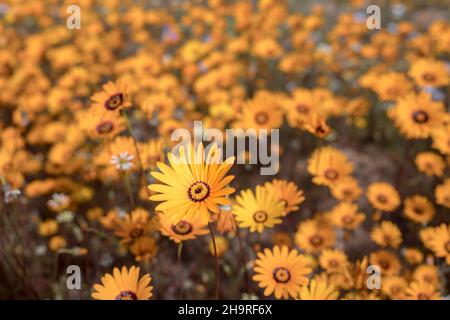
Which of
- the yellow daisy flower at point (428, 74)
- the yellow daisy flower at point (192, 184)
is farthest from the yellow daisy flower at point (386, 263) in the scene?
the yellow daisy flower at point (428, 74)

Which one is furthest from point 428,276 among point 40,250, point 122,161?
point 40,250

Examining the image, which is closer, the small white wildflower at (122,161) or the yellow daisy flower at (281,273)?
the yellow daisy flower at (281,273)

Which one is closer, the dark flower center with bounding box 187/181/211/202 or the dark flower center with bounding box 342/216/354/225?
the dark flower center with bounding box 187/181/211/202

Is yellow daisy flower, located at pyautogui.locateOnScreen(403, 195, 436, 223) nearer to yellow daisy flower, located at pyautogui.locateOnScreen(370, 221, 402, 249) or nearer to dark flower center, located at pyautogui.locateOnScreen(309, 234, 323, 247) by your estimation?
yellow daisy flower, located at pyautogui.locateOnScreen(370, 221, 402, 249)

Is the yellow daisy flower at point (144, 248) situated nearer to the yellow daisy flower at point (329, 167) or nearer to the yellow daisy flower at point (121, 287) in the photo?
the yellow daisy flower at point (121, 287)

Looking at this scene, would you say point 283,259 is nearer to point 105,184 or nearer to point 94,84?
point 105,184

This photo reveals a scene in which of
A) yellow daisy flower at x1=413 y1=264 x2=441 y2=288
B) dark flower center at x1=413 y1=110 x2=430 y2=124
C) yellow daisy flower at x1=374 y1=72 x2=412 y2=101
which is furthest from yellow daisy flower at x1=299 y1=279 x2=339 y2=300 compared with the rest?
yellow daisy flower at x1=374 y1=72 x2=412 y2=101

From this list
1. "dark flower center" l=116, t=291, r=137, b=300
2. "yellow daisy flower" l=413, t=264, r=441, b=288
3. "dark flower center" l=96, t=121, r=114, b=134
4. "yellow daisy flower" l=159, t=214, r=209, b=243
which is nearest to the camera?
"dark flower center" l=116, t=291, r=137, b=300
